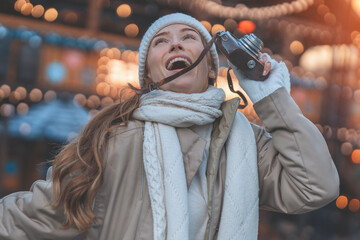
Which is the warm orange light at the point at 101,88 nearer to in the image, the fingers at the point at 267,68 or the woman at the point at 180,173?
the woman at the point at 180,173

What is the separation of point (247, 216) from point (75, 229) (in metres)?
0.63

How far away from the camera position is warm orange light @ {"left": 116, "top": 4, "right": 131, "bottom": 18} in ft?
18.5

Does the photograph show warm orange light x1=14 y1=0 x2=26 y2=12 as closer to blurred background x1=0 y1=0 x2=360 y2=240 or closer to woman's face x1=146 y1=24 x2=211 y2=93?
blurred background x1=0 y1=0 x2=360 y2=240

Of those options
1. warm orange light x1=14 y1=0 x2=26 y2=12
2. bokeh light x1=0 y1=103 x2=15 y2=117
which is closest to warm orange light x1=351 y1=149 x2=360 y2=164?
bokeh light x1=0 y1=103 x2=15 y2=117

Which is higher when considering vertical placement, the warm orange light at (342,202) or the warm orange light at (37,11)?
the warm orange light at (37,11)

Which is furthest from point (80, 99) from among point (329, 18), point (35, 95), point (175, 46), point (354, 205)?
point (354, 205)

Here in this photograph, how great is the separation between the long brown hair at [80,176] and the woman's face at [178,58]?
13.3 inches

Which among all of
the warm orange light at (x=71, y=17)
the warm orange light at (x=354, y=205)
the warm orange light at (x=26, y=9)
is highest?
the warm orange light at (x=26, y=9)

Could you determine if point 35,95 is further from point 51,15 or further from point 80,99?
point 51,15

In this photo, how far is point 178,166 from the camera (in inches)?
62.0

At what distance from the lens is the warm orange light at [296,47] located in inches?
265

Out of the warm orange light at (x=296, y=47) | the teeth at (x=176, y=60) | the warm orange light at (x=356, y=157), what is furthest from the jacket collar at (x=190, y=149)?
the warm orange light at (x=356, y=157)

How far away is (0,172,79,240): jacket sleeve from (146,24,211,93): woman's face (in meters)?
0.65

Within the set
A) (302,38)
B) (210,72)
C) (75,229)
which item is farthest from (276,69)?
(302,38)
